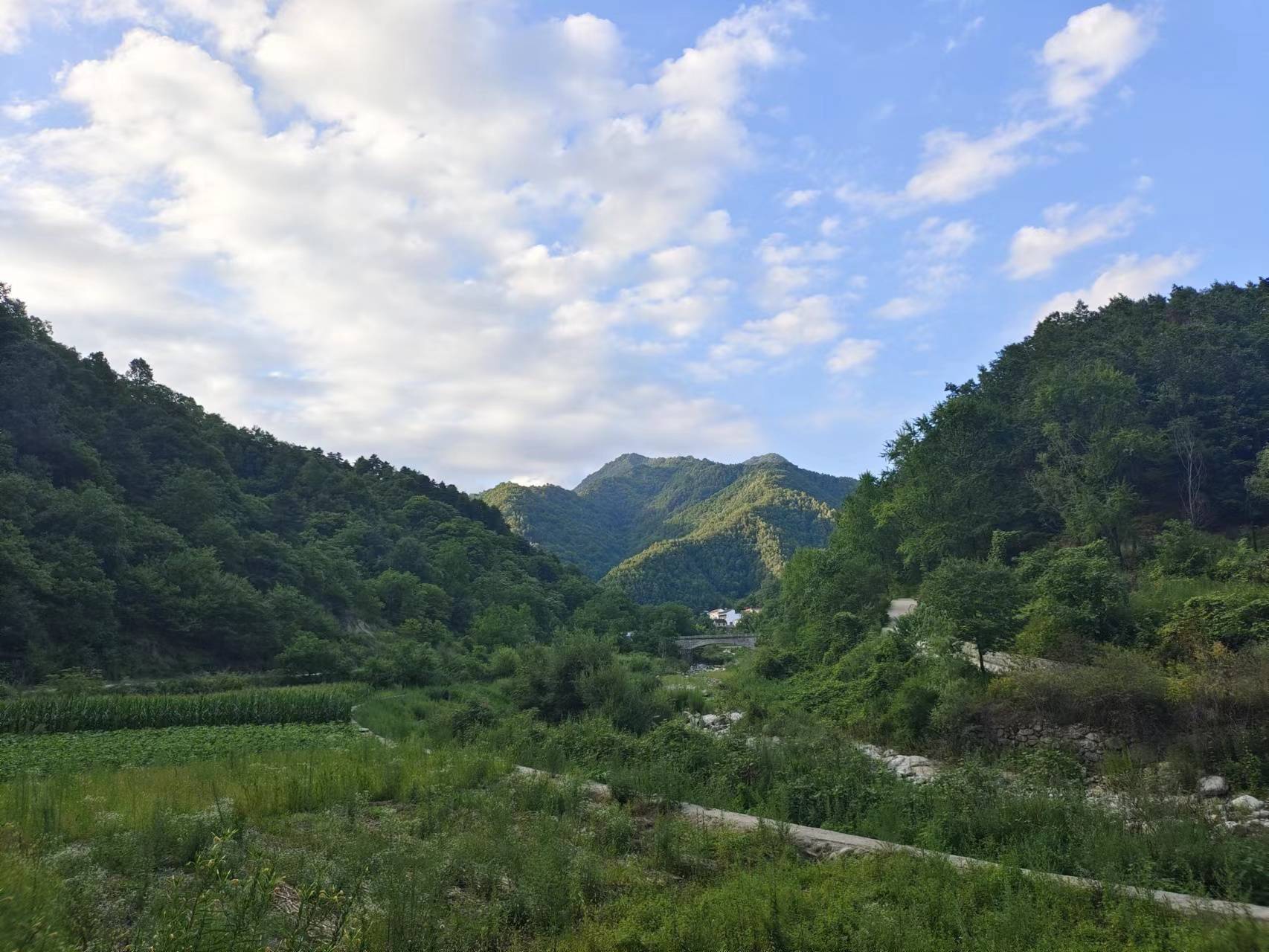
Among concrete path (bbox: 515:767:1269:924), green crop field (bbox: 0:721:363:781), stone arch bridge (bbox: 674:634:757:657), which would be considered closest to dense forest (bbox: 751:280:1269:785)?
concrete path (bbox: 515:767:1269:924)

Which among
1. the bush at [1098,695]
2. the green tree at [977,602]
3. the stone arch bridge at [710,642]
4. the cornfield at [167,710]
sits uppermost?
the green tree at [977,602]

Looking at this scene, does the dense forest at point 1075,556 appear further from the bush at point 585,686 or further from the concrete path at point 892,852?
the concrete path at point 892,852

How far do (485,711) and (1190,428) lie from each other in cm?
3520

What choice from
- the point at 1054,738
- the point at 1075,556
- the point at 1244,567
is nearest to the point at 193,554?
the point at 1054,738

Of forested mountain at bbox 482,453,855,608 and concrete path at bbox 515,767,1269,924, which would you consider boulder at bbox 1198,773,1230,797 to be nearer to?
concrete path at bbox 515,767,1269,924

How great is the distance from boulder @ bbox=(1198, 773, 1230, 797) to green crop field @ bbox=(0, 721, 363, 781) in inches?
689

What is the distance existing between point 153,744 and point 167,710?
24.4 ft

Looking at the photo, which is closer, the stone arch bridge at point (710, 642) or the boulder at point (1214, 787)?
the boulder at point (1214, 787)

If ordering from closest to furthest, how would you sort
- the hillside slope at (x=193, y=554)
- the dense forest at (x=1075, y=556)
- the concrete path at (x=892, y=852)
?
1. the concrete path at (x=892, y=852)
2. the dense forest at (x=1075, y=556)
3. the hillside slope at (x=193, y=554)

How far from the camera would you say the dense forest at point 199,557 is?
35125mm

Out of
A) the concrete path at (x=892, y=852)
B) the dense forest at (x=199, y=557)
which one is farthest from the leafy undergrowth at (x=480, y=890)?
the dense forest at (x=199, y=557)

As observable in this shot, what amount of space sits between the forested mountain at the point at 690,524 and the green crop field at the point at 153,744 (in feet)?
269

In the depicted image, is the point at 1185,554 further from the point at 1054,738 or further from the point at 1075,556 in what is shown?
the point at 1054,738

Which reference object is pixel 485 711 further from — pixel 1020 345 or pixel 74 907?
pixel 1020 345
